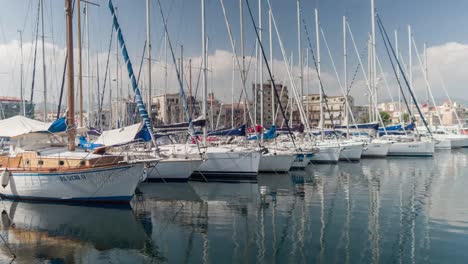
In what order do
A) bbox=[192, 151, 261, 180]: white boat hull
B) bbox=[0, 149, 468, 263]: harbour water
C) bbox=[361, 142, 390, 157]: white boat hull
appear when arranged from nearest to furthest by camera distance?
bbox=[0, 149, 468, 263]: harbour water → bbox=[192, 151, 261, 180]: white boat hull → bbox=[361, 142, 390, 157]: white boat hull

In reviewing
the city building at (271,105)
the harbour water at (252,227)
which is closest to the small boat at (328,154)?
the city building at (271,105)

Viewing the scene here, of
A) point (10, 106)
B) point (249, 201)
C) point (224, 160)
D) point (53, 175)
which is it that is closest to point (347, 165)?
point (224, 160)

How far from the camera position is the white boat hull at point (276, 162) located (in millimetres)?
34062

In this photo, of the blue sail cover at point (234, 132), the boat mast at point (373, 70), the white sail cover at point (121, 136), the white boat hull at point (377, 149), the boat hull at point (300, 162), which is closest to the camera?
the white sail cover at point (121, 136)

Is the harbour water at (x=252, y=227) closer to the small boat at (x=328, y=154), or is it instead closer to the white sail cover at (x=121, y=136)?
the white sail cover at (x=121, y=136)

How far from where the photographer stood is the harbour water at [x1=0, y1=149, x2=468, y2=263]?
12.8 m

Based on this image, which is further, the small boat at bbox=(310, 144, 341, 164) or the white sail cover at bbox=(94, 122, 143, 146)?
the small boat at bbox=(310, 144, 341, 164)

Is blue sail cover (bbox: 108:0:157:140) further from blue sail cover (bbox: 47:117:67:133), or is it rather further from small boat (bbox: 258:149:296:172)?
small boat (bbox: 258:149:296:172)

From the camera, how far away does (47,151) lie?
73.2ft

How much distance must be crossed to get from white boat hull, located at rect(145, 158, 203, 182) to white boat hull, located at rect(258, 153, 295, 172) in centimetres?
749

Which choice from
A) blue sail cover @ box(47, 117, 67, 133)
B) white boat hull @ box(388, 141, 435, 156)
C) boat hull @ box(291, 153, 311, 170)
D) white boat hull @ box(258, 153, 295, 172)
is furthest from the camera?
white boat hull @ box(388, 141, 435, 156)

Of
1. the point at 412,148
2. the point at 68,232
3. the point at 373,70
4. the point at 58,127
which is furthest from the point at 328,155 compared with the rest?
the point at 68,232

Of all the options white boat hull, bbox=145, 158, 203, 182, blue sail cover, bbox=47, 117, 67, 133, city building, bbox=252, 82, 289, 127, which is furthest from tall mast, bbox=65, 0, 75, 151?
city building, bbox=252, 82, 289, 127

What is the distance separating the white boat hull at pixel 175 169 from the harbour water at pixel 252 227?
210 cm
